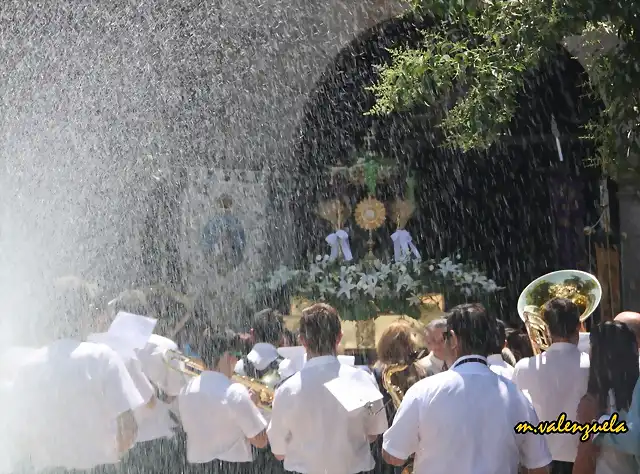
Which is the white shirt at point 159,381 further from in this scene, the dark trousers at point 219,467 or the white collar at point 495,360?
the white collar at point 495,360

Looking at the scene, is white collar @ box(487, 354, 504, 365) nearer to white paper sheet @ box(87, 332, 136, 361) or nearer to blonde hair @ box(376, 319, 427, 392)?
blonde hair @ box(376, 319, 427, 392)

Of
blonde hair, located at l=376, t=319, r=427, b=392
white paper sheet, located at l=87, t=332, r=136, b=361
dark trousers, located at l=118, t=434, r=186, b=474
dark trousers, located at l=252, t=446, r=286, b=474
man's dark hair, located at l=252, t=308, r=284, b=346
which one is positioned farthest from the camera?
man's dark hair, located at l=252, t=308, r=284, b=346

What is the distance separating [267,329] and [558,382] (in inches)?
106

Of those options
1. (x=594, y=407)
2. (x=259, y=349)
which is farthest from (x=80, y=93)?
(x=594, y=407)

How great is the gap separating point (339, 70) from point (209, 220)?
8.61 ft

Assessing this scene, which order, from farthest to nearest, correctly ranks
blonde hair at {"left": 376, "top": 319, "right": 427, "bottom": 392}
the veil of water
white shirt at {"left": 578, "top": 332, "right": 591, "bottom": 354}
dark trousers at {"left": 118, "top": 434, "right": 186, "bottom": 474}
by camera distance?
the veil of water < dark trousers at {"left": 118, "top": 434, "right": 186, "bottom": 474} < white shirt at {"left": 578, "top": 332, "right": 591, "bottom": 354} < blonde hair at {"left": 376, "top": 319, "right": 427, "bottom": 392}

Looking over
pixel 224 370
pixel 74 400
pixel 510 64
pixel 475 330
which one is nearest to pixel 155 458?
pixel 224 370

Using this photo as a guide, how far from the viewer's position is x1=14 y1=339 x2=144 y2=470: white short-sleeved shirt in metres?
5.22

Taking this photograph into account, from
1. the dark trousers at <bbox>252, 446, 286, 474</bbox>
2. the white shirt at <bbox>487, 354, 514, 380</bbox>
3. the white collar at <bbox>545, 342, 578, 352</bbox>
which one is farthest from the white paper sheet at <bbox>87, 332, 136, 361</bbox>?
the white collar at <bbox>545, 342, 578, 352</bbox>

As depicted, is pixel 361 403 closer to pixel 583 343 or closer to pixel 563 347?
pixel 563 347

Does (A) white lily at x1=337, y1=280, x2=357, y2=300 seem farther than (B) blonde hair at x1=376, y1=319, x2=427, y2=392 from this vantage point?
Yes

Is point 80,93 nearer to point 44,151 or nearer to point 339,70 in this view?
point 44,151

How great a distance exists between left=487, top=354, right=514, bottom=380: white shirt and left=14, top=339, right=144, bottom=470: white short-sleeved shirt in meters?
1.98

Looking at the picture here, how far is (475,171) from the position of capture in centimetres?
1286
